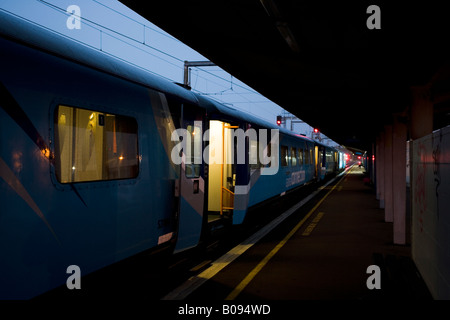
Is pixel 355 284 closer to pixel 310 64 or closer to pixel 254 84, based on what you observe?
pixel 310 64

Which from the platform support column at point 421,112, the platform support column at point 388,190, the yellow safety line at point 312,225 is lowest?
the yellow safety line at point 312,225

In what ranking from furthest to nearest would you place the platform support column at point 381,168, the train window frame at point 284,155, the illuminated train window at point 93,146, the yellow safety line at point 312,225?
the platform support column at point 381,168
the train window frame at point 284,155
the yellow safety line at point 312,225
the illuminated train window at point 93,146

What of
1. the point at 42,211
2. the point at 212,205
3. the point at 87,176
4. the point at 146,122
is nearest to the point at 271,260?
the point at 212,205

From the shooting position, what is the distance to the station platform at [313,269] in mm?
5355

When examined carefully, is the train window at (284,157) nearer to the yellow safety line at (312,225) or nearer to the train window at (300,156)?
the yellow safety line at (312,225)

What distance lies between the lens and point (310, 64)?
25.5 feet

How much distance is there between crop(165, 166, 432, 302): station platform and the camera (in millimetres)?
5355

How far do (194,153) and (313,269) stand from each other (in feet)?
9.83

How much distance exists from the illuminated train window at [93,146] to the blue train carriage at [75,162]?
1cm

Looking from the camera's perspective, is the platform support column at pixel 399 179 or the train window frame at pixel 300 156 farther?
the train window frame at pixel 300 156

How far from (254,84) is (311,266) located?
4.99m

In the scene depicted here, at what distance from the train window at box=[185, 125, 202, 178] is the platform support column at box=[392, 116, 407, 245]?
192 inches

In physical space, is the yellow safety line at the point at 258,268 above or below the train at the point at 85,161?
below

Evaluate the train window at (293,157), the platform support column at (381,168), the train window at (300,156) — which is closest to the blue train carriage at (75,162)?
the train window at (293,157)
